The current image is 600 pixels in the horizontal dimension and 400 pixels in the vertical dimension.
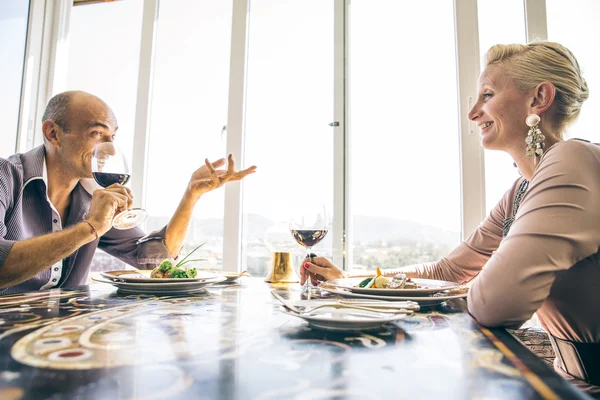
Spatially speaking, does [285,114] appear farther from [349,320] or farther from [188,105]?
[349,320]

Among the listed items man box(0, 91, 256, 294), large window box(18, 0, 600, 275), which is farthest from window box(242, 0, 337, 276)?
man box(0, 91, 256, 294)

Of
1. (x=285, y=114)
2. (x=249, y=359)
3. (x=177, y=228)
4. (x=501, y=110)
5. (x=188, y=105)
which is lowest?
(x=249, y=359)

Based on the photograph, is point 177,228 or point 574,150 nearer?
point 574,150

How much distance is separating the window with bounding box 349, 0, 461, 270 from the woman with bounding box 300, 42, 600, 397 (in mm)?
1089

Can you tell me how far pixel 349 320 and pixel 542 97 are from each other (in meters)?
1.03

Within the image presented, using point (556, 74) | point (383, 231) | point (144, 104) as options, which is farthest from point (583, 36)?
point (144, 104)

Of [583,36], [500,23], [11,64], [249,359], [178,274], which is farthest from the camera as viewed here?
[11,64]

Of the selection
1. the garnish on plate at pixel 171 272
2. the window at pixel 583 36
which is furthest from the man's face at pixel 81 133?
the window at pixel 583 36

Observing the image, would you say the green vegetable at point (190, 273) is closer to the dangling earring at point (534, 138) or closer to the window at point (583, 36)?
the dangling earring at point (534, 138)

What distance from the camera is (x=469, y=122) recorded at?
2.30 metres

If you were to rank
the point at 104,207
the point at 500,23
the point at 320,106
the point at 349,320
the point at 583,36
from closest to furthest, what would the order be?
1. the point at 349,320
2. the point at 104,207
3. the point at 583,36
4. the point at 500,23
5. the point at 320,106

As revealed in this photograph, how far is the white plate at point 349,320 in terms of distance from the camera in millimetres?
Result: 571

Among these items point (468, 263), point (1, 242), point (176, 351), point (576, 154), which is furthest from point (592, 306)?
point (1, 242)

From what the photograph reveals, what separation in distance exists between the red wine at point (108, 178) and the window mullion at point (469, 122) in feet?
6.19
